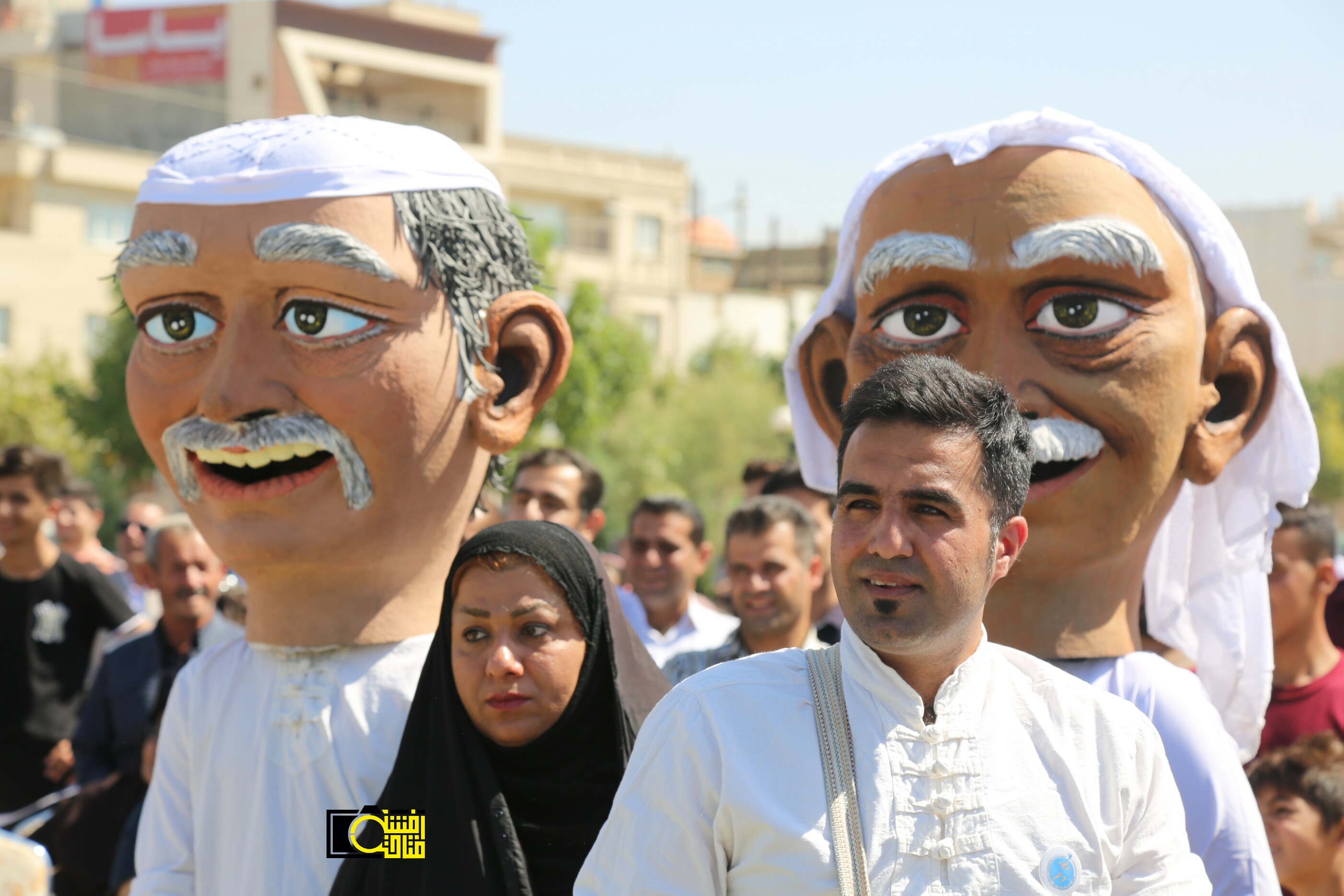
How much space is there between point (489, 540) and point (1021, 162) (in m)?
1.45

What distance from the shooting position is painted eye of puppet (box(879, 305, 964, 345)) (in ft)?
10.6

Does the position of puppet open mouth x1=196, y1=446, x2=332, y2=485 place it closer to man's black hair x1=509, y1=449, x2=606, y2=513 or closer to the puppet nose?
the puppet nose

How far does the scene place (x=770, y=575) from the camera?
5.08 m

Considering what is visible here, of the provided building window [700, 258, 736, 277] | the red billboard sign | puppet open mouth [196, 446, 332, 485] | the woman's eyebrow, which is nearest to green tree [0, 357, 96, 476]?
the red billboard sign

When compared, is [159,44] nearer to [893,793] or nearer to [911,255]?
[911,255]

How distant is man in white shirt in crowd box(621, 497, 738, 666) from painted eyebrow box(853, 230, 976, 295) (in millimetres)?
3244

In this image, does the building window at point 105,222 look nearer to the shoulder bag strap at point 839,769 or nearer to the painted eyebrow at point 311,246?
the painted eyebrow at point 311,246

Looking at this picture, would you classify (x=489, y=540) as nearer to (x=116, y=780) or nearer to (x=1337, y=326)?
(x=116, y=780)

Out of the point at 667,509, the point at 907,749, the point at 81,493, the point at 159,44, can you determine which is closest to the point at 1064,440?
the point at 907,749

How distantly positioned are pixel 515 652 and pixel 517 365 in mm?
947

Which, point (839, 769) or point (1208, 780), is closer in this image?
point (839, 769)

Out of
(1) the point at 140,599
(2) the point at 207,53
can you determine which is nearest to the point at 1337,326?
(2) the point at 207,53

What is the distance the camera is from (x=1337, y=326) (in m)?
49.0

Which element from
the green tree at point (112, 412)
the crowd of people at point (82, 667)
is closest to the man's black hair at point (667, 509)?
the crowd of people at point (82, 667)
